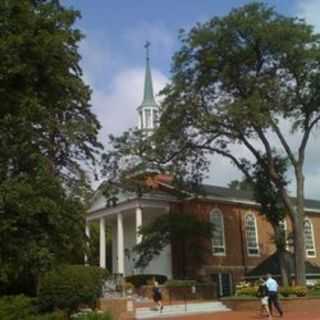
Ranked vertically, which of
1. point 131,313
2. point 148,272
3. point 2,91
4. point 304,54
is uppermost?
point 304,54

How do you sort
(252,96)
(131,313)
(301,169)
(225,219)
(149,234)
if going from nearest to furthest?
(131,313) → (252,96) → (301,169) → (149,234) → (225,219)

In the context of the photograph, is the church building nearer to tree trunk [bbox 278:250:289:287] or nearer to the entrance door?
the entrance door

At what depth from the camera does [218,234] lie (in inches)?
1922

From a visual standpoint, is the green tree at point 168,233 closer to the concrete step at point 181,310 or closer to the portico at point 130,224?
the portico at point 130,224

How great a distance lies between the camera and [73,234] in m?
25.1

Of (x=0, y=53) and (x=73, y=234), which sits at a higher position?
(x=0, y=53)

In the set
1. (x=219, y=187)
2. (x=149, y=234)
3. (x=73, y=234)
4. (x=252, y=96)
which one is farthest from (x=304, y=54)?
(x=219, y=187)

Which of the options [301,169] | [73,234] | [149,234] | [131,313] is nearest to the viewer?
[73,234]

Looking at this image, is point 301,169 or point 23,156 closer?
point 23,156

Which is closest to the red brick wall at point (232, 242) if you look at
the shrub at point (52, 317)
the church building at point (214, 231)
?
the church building at point (214, 231)

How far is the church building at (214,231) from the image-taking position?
152ft

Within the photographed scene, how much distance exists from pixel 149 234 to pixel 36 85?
62.1 ft

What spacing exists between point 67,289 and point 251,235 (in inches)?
1183

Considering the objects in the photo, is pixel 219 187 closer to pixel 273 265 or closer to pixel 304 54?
pixel 273 265
